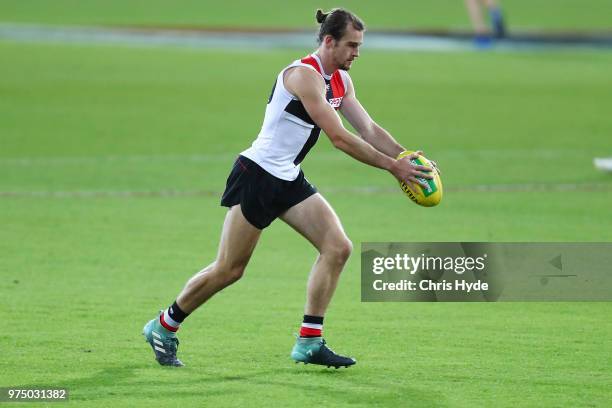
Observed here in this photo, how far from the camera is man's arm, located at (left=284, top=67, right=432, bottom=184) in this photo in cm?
914

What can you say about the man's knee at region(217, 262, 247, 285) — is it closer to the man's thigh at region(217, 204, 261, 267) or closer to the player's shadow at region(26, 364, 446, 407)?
the man's thigh at region(217, 204, 261, 267)

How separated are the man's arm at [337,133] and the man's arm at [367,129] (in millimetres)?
626

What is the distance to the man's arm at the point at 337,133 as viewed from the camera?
30.0 ft

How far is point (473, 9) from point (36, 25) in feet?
58.6

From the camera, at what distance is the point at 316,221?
9.48 m

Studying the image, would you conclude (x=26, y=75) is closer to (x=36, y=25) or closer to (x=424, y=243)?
(x=36, y=25)

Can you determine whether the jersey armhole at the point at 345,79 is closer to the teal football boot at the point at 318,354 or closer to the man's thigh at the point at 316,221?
the man's thigh at the point at 316,221

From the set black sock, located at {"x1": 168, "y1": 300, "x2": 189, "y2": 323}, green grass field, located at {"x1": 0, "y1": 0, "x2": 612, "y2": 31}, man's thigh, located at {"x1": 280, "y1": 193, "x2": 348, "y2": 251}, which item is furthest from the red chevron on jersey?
green grass field, located at {"x1": 0, "y1": 0, "x2": 612, "y2": 31}

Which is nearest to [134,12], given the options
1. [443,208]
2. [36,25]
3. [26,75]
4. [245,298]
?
[36,25]

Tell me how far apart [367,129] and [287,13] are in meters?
55.4

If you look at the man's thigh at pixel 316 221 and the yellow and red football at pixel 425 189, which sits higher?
the yellow and red football at pixel 425 189

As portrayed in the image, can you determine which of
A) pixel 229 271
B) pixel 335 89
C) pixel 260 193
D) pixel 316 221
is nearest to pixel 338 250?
pixel 316 221

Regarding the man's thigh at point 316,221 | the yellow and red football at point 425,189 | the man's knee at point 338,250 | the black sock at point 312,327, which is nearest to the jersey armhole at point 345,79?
the yellow and red football at point 425,189

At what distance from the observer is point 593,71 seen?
1684 inches
